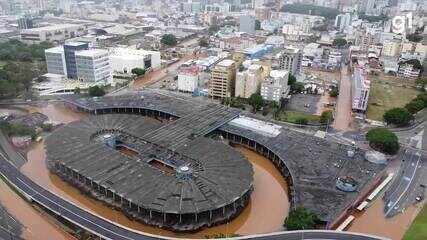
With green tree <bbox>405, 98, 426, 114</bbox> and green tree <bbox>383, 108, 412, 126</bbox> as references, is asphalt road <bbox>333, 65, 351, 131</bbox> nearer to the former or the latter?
green tree <bbox>383, 108, 412, 126</bbox>

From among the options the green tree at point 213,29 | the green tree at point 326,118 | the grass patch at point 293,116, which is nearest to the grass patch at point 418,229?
the green tree at point 326,118

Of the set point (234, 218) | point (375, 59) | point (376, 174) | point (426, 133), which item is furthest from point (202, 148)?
point (375, 59)

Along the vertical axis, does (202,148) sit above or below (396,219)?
above

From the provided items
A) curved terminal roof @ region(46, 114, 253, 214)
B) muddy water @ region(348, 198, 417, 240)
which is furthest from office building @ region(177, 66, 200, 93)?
muddy water @ region(348, 198, 417, 240)

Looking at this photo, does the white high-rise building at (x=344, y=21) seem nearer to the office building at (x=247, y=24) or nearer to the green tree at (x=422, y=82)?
the office building at (x=247, y=24)

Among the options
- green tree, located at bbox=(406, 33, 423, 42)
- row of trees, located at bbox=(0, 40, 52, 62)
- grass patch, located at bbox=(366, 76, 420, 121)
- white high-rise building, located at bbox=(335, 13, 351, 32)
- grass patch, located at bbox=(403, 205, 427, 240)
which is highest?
white high-rise building, located at bbox=(335, 13, 351, 32)

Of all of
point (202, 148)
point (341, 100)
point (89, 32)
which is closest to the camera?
point (202, 148)

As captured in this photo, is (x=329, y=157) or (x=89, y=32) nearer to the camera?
(x=329, y=157)

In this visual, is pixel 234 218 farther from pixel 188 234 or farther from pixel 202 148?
pixel 202 148
